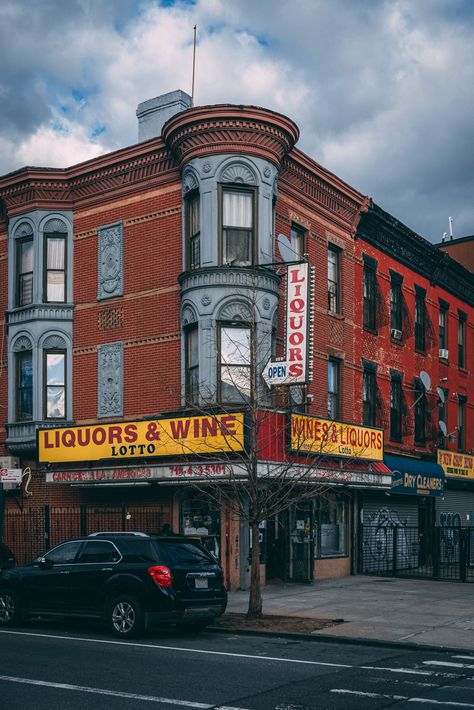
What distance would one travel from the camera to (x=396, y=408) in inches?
1167

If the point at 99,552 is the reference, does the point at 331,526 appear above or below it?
below

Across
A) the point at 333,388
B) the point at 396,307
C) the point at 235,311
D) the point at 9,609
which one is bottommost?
the point at 9,609

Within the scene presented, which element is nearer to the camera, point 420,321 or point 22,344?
point 22,344

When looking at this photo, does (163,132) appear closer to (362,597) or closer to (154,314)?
(154,314)

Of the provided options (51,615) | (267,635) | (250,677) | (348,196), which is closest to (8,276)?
(348,196)

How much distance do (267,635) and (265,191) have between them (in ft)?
38.3

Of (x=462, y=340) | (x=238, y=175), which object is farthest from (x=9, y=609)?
(x=462, y=340)

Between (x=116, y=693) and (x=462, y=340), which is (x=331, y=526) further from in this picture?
(x=116, y=693)

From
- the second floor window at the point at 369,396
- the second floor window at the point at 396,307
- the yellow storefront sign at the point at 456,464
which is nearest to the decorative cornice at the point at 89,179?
the second floor window at the point at 369,396

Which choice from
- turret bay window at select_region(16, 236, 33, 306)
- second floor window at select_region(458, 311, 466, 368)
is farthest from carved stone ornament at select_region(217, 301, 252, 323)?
second floor window at select_region(458, 311, 466, 368)

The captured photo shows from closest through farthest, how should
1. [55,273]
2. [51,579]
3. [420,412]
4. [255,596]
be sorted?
[51,579] < [255,596] < [55,273] < [420,412]

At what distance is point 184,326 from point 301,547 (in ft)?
21.5

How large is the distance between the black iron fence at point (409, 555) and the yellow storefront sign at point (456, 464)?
2417mm

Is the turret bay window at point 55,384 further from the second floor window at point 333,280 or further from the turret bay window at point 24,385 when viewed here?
the second floor window at point 333,280
